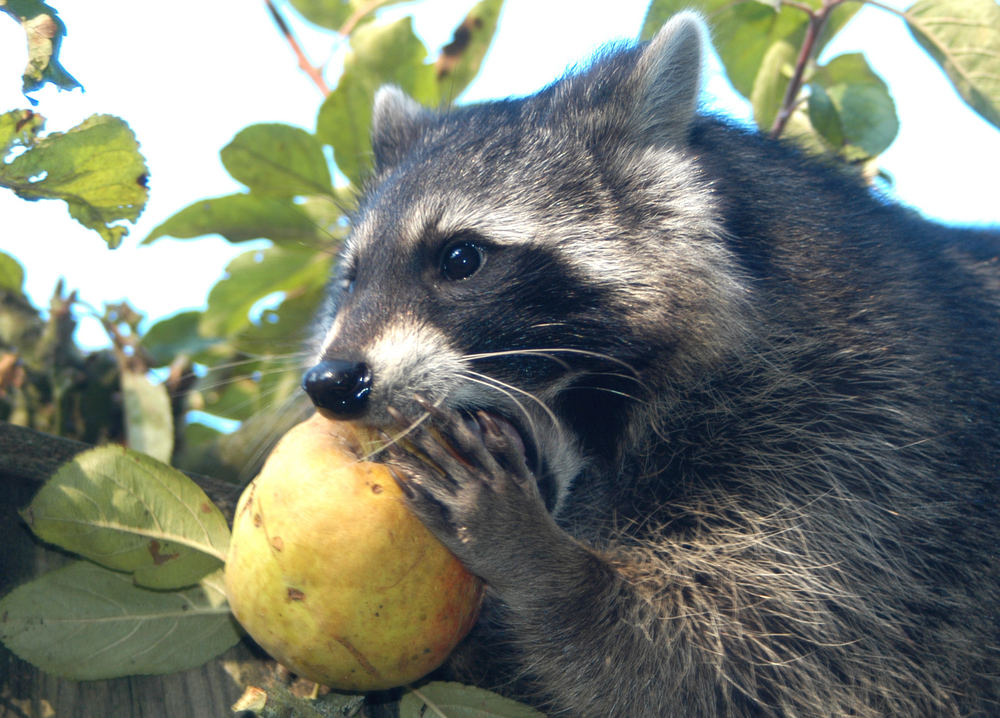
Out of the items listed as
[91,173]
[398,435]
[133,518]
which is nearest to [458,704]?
[398,435]

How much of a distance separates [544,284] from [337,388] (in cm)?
67

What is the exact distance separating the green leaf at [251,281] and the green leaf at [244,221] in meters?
0.09

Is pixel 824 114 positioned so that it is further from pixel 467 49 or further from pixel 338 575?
pixel 338 575

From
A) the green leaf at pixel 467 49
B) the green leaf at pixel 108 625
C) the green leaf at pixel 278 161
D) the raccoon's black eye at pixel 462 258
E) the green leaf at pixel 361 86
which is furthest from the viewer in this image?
the green leaf at pixel 467 49

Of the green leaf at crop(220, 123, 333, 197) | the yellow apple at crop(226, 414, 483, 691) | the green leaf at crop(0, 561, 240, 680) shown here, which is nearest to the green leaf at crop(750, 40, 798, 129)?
the green leaf at crop(220, 123, 333, 197)

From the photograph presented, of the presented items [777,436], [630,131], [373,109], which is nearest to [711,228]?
[630,131]

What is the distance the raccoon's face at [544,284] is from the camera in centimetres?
235

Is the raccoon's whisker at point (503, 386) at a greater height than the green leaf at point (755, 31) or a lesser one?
lesser

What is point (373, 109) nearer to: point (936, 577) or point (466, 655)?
point (466, 655)

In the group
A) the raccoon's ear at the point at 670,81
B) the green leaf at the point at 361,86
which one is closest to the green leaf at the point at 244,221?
the green leaf at the point at 361,86

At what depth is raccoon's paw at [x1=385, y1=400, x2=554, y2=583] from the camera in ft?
6.71

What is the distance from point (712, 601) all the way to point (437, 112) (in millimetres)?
2164

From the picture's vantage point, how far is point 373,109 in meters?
3.55

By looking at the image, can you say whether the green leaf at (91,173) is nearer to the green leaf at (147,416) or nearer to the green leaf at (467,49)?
the green leaf at (147,416)
